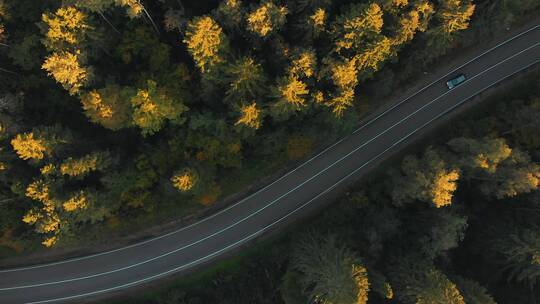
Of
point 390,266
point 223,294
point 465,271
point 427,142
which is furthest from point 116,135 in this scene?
point 465,271

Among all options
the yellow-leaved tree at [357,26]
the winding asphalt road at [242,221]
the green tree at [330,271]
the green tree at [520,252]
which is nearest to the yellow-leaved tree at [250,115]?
the yellow-leaved tree at [357,26]

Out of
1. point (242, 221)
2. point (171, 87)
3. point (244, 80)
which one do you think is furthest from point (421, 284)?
point (171, 87)

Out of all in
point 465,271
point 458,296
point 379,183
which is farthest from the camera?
point 379,183

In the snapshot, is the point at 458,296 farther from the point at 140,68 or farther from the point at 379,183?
the point at 140,68

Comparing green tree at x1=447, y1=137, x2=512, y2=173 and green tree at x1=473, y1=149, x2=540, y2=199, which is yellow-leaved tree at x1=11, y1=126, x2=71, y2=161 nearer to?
green tree at x1=447, y1=137, x2=512, y2=173

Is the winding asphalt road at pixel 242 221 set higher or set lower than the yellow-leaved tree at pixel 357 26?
lower

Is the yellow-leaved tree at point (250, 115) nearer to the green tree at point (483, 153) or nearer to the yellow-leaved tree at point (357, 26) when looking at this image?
the yellow-leaved tree at point (357, 26)
